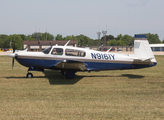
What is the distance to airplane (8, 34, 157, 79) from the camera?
9.64 meters

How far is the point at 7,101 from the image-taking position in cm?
599

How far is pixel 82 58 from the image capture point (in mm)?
9789

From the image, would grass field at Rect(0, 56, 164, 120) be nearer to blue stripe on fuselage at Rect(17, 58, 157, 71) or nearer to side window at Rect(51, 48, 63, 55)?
blue stripe on fuselage at Rect(17, 58, 157, 71)

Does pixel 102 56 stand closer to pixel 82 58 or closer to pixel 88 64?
pixel 88 64

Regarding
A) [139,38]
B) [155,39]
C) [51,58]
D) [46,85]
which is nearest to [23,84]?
[46,85]

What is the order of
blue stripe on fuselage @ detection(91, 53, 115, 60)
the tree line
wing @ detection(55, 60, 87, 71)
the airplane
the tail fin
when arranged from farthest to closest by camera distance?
the tree line, the tail fin, blue stripe on fuselage @ detection(91, 53, 115, 60), the airplane, wing @ detection(55, 60, 87, 71)

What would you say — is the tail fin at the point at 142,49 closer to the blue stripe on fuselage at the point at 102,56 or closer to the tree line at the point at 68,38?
the blue stripe on fuselage at the point at 102,56

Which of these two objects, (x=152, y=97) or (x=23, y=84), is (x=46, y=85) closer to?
(x=23, y=84)

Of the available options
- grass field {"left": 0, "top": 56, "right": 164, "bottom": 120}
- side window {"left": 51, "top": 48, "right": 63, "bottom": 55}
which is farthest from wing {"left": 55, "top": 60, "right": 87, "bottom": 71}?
grass field {"left": 0, "top": 56, "right": 164, "bottom": 120}

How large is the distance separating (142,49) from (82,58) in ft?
11.7

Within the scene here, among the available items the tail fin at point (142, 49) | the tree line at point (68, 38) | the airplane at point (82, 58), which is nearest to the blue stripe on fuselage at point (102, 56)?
the airplane at point (82, 58)

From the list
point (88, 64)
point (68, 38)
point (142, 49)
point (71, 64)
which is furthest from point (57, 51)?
point (68, 38)

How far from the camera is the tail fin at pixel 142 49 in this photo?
1015 centimetres

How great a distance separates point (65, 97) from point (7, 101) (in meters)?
2.00
